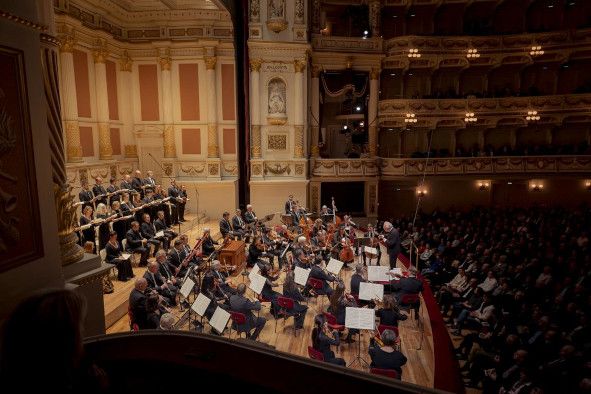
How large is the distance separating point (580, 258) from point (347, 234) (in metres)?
6.79

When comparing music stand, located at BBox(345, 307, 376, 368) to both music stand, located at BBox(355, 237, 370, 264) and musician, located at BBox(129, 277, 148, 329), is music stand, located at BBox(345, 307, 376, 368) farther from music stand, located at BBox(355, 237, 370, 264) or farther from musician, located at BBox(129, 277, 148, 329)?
music stand, located at BBox(355, 237, 370, 264)

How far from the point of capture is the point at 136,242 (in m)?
11.1

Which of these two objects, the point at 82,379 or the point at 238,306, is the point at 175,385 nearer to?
the point at 82,379

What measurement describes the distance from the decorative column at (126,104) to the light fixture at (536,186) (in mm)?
20092

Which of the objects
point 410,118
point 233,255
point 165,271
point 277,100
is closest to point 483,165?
point 410,118

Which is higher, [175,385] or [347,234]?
[175,385]

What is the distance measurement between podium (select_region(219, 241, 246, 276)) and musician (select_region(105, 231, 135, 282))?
8.51ft

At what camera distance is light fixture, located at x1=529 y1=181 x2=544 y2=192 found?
2191cm

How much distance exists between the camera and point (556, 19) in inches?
856

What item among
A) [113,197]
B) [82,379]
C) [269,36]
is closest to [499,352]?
[82,379]

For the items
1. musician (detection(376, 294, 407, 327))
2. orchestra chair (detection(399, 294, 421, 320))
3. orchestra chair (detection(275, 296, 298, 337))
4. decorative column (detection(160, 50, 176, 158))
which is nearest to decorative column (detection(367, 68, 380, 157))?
decorative column (detection(160, 50, 176, 158))

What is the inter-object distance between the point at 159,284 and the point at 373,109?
1495cm

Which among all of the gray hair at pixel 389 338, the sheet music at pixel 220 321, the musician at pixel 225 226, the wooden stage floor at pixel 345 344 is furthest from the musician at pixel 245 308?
the musician at pixel 225 226

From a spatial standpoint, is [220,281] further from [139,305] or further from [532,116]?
[532,116]
